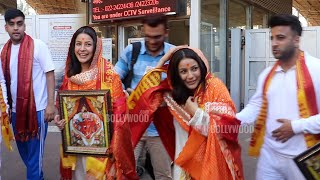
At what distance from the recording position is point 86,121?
3.12 m

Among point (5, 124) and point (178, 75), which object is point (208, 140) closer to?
point (178, 75)

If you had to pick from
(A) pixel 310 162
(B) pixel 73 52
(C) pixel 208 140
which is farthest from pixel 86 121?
(A) pixel 310 162

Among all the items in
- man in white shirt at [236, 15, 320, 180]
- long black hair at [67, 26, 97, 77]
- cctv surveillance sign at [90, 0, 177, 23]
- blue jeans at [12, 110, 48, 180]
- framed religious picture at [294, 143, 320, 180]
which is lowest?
blue jeans at [12, 110, 48, 180]

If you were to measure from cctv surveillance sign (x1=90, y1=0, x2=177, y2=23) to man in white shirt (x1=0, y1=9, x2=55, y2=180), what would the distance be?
5.39 meters

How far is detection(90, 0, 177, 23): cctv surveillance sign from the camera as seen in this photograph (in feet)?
30.9

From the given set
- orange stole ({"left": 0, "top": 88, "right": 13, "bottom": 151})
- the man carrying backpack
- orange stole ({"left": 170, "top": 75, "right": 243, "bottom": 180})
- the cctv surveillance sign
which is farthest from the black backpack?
the cctv surveillance sign

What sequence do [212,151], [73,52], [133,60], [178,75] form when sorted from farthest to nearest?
[133,60] < [73,52] < [178,75] < [212,151]

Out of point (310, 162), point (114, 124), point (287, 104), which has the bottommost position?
point (310, 162)

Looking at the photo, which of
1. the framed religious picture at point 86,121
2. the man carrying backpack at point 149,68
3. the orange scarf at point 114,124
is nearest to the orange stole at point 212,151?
the orange scarf at point 114,124

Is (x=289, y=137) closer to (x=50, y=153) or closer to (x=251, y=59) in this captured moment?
(x=50, y=153)

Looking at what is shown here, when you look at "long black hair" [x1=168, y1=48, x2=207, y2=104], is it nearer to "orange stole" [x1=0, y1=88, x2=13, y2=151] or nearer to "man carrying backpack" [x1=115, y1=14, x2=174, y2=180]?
"man carrying backpack" [x1=115, y1=14, x2=174, y2=180]

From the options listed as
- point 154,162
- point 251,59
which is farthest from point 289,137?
point 251,59

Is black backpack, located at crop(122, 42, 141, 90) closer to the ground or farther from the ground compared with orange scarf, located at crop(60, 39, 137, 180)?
farther from the ground

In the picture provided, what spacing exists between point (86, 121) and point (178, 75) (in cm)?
76
